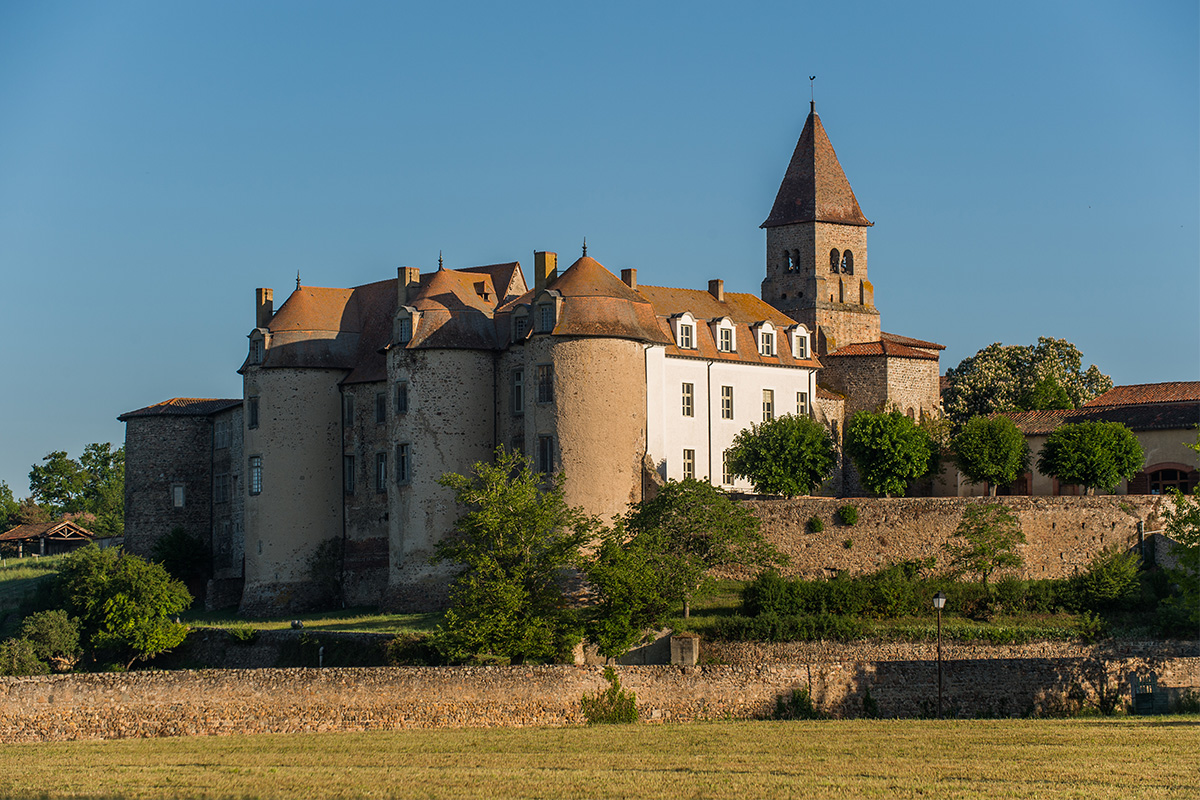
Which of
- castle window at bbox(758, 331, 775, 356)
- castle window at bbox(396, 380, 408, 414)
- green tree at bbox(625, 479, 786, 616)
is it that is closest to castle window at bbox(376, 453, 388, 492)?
castle window at bbox(396, 380, 408, 414)

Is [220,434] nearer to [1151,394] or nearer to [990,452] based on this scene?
[990,452]

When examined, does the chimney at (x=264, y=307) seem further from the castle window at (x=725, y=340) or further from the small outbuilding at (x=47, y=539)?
the small outbuilding at (x=47, y=539)

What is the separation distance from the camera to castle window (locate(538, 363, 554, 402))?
172ft

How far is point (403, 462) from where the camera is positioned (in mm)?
55094

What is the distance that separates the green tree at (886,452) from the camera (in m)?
57.7

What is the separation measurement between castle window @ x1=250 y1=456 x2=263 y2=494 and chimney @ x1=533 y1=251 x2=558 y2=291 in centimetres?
1275

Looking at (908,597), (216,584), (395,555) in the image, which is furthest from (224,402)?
(908,597)

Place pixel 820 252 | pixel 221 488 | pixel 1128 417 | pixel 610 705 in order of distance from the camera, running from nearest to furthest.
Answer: pixel 610 705
pixel 1128 417
pixel 221 488
pixel 820 252

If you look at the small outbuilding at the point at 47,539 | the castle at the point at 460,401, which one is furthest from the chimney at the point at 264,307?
the small outbuilding at the point at 47,539

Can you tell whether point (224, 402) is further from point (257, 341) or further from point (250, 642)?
point (250, 642)

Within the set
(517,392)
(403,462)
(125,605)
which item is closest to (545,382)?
(517,392)

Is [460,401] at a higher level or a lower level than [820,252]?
A: lower

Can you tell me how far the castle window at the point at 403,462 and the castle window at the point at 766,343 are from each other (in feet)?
51.3

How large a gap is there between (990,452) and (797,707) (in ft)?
77.1
